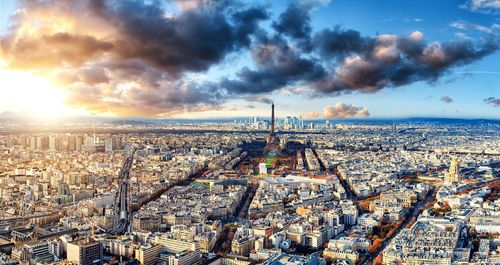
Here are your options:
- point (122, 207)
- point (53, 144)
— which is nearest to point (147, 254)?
point (122, 207)

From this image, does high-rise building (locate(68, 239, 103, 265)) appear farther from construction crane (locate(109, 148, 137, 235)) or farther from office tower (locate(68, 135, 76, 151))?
office tower (locate(68, 135, 76, 151))

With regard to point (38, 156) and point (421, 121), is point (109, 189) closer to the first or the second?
point (38, 156)

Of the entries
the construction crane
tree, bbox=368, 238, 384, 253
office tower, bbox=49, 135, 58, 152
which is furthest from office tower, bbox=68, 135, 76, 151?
tree, bbox=368, 238, 384, 253

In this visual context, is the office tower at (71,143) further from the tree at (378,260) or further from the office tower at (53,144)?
the tree at (378,260)

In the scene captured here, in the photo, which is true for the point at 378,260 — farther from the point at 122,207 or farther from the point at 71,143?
the point at 71,143

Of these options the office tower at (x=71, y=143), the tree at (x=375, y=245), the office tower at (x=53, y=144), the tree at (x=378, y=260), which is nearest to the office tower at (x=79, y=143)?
the office tower at (x=71, y=143)

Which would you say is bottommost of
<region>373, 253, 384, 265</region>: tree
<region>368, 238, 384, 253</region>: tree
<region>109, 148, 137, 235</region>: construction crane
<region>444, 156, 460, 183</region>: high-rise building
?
<region>373, 253, 384, 265</region>: tree
